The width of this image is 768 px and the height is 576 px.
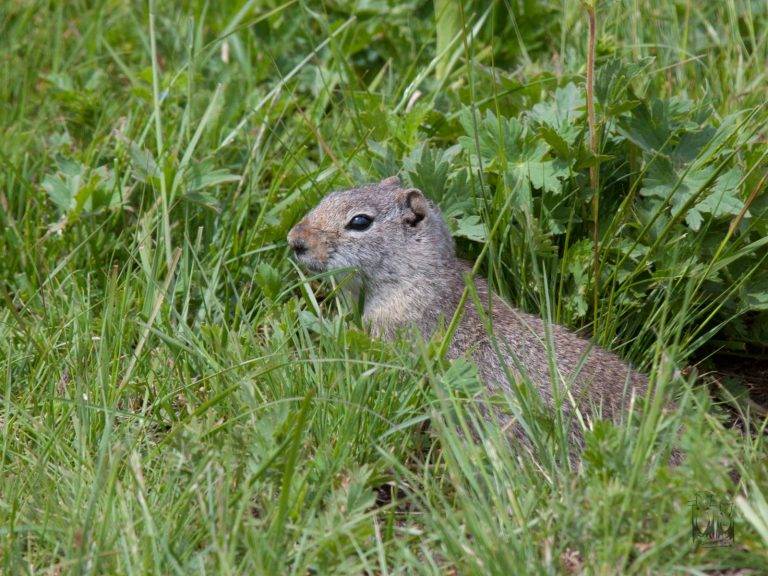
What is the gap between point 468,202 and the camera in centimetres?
417

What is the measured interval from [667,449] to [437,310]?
1.24 m

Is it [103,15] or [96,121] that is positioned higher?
[103,15]

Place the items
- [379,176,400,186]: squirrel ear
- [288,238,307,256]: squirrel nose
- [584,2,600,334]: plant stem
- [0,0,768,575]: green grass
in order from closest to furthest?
[0,0,768,575]: green grass < [584,2,600,334]: plant stem < [288,238,307,256]: squirrel nose < [379,176,400,186]: squirrel ear

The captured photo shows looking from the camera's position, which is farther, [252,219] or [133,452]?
[252,219]

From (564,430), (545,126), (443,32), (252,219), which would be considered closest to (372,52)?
(443,32)

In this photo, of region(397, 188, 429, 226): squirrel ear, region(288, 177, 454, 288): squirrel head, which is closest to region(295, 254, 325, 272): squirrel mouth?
region(288, 177, 454, 288): squirrel head

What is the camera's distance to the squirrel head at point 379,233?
4062mm

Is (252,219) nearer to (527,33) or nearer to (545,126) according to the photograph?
(545,126)

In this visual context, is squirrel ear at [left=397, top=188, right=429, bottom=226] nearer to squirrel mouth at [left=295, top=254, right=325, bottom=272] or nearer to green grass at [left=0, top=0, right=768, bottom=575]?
green grass at [left=0, top=0, right=768, bottom=575]
